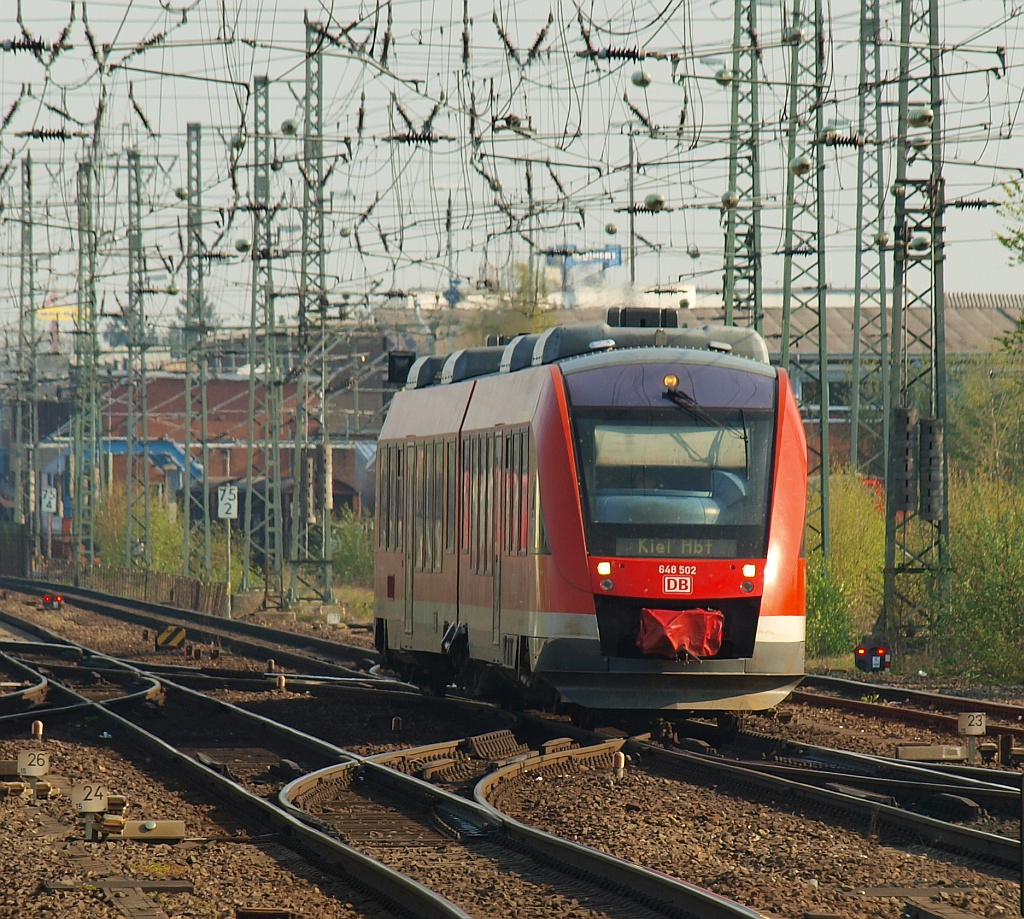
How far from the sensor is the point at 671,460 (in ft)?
49.1

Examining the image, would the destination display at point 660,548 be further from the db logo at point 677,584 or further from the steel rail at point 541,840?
the steel rail at point 541,840

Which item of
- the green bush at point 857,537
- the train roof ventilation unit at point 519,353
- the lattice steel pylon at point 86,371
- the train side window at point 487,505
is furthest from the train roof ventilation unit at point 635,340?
the lattice steel pylon at point 86,371

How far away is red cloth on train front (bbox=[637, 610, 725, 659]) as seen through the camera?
14438mm

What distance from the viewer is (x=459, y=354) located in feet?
65.1

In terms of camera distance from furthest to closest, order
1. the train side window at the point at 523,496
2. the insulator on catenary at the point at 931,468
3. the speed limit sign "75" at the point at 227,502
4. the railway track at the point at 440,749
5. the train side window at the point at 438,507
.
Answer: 1. the speed limit sign "75" at the point at 227,502
2. the insulator on catenary at the point at 931,468
3. the train side window at the point at 438,507
4. the train side window at the point at 523,496
5. the railway track at the point at 440,749

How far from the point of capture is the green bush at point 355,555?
56500 mm

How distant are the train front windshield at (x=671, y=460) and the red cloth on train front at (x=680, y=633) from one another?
0.51 meters

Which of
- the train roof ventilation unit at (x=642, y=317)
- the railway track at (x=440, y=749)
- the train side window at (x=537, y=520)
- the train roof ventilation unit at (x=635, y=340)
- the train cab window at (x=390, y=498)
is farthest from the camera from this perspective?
the train cab window at (x=390, y=498)

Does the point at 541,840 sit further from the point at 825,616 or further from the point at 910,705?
the point at 825,616

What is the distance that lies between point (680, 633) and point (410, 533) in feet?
19.8

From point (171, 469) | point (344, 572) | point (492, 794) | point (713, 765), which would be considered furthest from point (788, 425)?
point (171, 469)

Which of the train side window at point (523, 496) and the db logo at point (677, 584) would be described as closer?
the db logo at point (677, 584)

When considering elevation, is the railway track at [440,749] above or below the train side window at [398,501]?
below

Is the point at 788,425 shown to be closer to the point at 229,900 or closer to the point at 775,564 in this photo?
the point at 775,564
